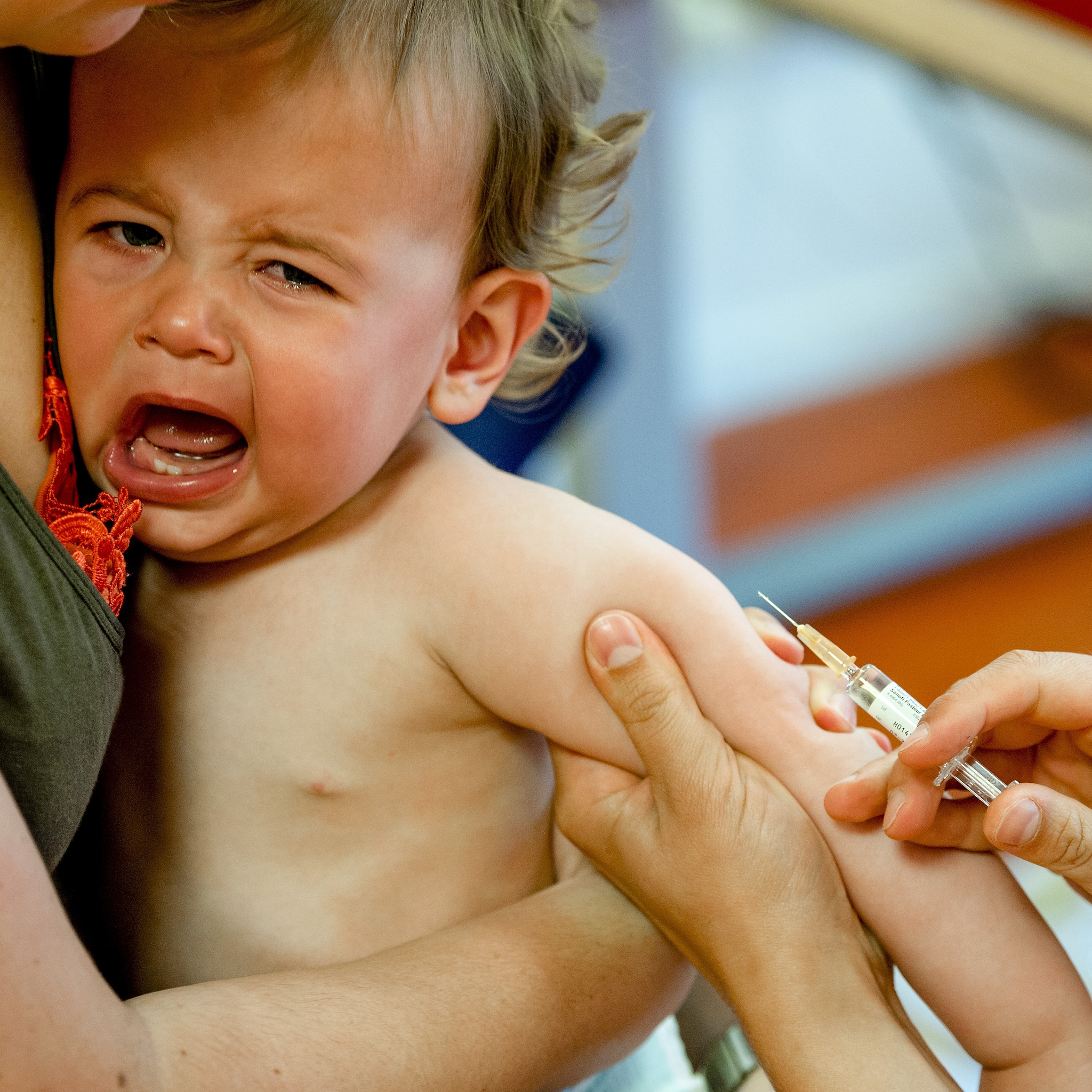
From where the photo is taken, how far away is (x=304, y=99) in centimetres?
73

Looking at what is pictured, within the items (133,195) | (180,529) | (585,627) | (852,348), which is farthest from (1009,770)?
(852,348)

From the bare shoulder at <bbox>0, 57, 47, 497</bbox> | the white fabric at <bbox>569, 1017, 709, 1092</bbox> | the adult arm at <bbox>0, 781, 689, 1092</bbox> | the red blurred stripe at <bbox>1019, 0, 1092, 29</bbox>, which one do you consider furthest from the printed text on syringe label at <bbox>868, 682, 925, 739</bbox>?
the red blurred stripe at <bbox>1019, 0, 1092, 29</bbox>

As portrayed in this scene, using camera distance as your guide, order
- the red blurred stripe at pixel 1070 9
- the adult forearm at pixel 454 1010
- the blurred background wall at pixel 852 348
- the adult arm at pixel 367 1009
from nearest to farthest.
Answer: the adult arm at pixel 367 1009
the adult forearm at pixel 454 1010
the red blurred stripe at pixel 1070 9
the blurred background wall at pixel 852 348

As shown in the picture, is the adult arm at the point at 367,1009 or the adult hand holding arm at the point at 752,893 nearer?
the adult arm at the point at 367,1009

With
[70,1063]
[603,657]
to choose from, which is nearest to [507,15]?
[603,657]

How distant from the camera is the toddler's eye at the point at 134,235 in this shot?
74 centimetres

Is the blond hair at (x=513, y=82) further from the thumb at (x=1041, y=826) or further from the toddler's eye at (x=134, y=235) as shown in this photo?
the thumb at (x=1041, y=826)

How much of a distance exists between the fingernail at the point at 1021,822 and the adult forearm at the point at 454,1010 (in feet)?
1.00

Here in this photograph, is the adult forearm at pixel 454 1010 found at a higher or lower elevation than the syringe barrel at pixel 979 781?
lower

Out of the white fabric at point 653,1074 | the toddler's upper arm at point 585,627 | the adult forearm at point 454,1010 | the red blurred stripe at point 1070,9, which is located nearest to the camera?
the adult forearm at point 454,1010

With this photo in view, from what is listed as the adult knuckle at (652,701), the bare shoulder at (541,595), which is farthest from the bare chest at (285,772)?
the adult knuckle at (652,701)

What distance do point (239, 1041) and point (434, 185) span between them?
20.8 inches

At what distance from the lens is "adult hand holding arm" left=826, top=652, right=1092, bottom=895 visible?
26.8 inches

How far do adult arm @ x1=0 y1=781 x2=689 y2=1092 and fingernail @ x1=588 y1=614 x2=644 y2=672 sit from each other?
21 centimetres
